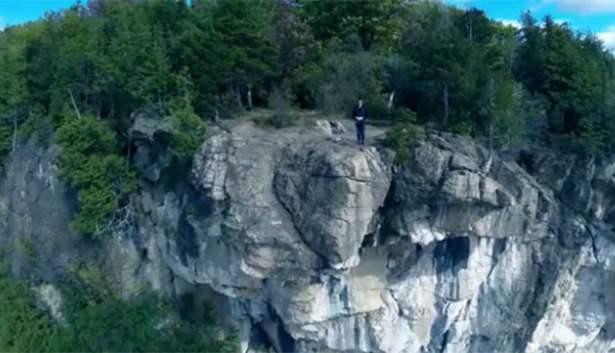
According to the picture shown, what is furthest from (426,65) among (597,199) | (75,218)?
(75,218)

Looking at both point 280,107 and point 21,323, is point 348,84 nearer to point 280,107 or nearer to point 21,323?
point 280,107

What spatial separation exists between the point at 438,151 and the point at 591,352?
1064cm

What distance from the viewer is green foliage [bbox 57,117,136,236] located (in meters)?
22.5

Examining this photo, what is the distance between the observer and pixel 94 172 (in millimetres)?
22531

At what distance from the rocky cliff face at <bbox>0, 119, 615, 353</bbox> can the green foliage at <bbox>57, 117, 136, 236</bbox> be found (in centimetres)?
87

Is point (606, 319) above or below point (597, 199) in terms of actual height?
below

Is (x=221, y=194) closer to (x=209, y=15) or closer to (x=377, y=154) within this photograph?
(x=377, y=154)

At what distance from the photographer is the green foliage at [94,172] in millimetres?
22516

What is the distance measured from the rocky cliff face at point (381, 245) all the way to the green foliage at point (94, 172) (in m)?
0.87

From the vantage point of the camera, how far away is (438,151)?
61.5 ft

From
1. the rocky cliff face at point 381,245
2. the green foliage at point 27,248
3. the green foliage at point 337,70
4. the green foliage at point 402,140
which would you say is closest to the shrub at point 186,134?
the green foliage at point 337,70

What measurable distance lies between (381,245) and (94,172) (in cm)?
982

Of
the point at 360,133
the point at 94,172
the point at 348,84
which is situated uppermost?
the point at 348,84

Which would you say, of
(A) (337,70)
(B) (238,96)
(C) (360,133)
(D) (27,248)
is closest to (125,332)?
(D) (27,248)
